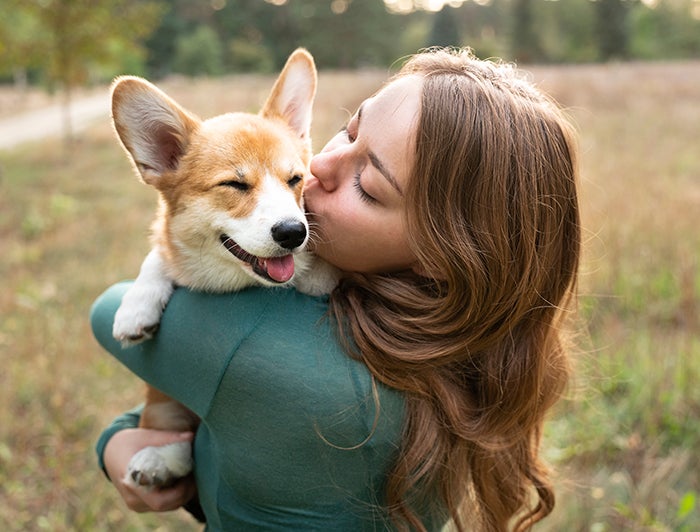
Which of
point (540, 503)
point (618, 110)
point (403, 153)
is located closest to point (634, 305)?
point (540, 503)

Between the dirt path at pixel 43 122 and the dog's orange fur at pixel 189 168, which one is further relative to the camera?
the dirt path at pixel 43 122

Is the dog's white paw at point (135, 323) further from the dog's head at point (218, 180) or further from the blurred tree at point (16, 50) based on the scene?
the blurred tree at point (16, 50)

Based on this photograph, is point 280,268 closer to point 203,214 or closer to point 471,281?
point 203,214

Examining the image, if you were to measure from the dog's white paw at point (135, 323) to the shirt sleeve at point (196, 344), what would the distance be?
3 centimetres

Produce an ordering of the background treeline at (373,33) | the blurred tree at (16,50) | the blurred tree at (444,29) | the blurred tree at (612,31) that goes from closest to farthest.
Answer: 1. the blurred tree at (16,50)
2. the background treeline at (373,33)
3. the blurred tree at (444,29)
4. the blurred tree at (612,31)

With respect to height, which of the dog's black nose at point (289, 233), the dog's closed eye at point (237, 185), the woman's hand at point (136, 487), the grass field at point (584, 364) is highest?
the dog's closed eye at point (237, 185)

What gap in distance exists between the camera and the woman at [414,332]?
1.43 m

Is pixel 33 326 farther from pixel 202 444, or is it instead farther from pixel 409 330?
pixel 409 330

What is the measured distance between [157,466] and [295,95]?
1349mm

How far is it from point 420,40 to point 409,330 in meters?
46.2

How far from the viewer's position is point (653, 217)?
5473 millimetres

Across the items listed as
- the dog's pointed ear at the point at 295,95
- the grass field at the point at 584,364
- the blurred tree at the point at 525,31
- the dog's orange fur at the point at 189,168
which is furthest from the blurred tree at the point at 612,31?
the dog's orange fur at the point at 189,168

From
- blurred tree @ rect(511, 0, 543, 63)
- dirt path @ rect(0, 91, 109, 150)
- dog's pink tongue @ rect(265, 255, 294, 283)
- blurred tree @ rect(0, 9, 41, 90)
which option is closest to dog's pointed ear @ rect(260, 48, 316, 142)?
dog's pink tongue @ rect(265, 255, 294, 283)

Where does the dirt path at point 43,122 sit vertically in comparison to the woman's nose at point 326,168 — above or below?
below
